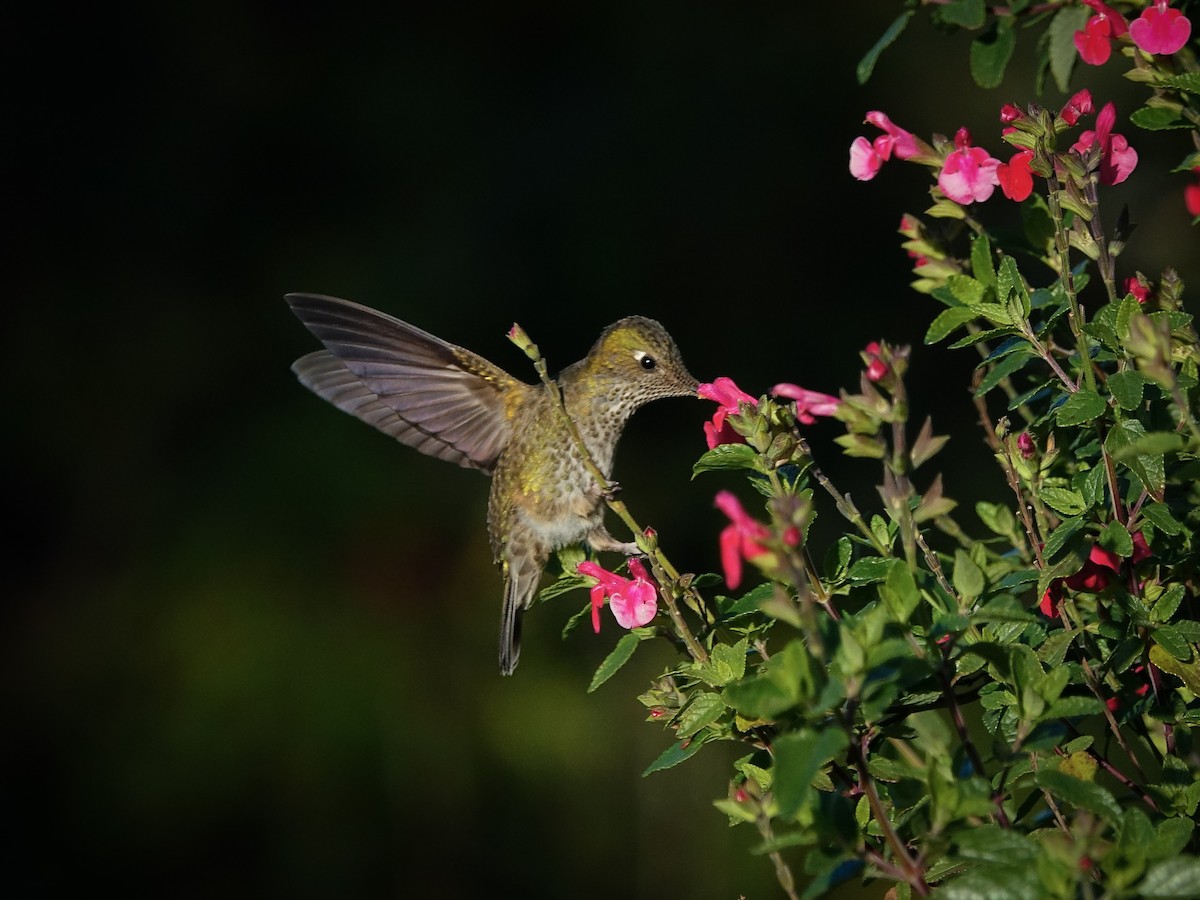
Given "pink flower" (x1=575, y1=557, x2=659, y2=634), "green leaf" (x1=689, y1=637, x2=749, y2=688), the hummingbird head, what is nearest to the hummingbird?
the hummingbird head

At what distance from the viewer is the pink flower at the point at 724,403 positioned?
130 cm

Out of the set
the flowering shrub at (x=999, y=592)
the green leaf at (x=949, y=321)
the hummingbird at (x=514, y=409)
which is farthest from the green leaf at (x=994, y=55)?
the hummingbird at (x=514, y=409)

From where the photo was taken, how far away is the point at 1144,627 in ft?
3.87

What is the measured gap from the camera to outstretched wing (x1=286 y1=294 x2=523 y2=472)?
1.86 m

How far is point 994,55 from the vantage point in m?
1.10

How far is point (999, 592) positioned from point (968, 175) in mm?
424

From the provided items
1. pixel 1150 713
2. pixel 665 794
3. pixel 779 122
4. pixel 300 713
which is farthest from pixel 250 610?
pixel 1150 713

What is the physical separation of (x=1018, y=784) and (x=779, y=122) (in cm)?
380

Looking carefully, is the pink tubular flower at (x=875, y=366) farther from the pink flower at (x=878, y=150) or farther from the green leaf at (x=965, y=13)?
the pink flower at (x=878, y=150)

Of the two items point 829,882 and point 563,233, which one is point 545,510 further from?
point 563,233

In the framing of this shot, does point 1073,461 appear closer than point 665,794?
Yes

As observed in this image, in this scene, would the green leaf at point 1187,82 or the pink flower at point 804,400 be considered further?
the pink flower at point 804,400

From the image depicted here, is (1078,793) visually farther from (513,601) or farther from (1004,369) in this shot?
(513,601)

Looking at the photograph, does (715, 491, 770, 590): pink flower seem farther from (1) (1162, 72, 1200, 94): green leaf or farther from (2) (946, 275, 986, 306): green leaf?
(1) (1162, 72, 1200, 94): green leaf
